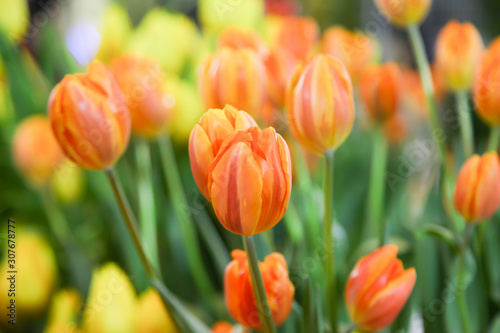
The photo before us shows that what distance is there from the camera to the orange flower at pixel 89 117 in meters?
0.20

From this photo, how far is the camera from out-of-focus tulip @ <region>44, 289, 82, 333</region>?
0.93ft

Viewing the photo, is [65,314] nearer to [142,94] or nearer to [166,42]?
[142,94]

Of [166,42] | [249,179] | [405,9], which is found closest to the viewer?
[249,179]

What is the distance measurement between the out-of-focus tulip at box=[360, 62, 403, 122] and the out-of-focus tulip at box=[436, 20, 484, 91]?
0.12 feet

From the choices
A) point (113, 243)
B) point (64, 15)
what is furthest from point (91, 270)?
point (64, 15)

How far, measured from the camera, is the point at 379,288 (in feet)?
0.63

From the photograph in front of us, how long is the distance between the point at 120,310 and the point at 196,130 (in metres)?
0.13

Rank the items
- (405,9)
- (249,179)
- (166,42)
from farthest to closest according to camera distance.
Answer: (166,42) → (405,9) → (249,179)

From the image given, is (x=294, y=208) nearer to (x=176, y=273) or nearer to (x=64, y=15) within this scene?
(x=176, y=273)

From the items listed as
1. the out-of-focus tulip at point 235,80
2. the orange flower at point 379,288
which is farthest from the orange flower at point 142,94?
the orange flower at point 379,288

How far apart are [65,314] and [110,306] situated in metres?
0.06

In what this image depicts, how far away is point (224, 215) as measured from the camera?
158 mm

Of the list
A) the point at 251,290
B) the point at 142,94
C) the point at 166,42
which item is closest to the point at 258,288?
the point at 251,290

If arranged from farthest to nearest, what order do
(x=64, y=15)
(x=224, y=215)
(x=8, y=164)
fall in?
(x=64, y=15)
(x=8, y=164)
(x=224, y=215)
